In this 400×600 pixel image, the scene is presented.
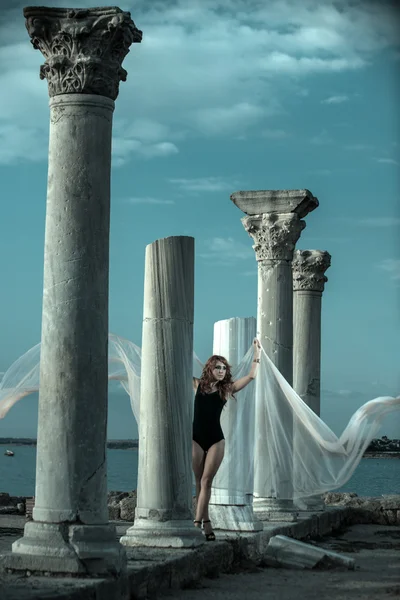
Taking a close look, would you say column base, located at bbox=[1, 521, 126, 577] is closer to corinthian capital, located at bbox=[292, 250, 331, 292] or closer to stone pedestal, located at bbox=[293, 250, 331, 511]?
stone pedestal, located at bbox=[293, 250, 331, 511]

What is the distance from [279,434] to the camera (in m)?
18.4

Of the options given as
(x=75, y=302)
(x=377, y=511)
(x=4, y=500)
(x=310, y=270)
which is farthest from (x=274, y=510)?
(x=75, y=302)

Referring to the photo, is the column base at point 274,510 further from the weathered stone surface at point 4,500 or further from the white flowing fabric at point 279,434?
the weathered stone surface at point 4,500

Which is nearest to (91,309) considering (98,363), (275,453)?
(98,363)

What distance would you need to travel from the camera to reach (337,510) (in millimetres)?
22141

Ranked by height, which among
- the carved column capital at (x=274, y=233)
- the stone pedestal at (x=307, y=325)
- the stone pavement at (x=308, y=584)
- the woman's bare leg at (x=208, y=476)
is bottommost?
the stone pavement at (x=308, y=584)

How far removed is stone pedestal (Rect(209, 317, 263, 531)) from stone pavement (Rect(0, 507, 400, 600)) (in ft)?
1.22

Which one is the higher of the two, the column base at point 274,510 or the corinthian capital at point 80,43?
the corinthian capital at point 80,43

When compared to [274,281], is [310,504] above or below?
below

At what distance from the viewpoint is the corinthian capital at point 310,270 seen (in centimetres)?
2316

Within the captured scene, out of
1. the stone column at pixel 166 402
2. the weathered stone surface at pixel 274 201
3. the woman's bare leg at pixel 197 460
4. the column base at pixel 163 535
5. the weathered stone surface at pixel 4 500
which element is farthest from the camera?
the weathered stone surface at pixel 4 500

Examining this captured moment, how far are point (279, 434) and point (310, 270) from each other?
18.2 ft

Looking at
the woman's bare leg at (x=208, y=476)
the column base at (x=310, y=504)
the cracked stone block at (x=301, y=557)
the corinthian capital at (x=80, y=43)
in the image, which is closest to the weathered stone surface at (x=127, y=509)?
the column base at (x=310, y=504)

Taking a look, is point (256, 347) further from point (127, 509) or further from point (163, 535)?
point (127, 509)
